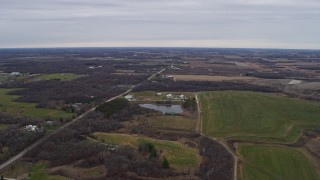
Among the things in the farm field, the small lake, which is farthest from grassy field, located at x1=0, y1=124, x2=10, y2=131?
the farm field

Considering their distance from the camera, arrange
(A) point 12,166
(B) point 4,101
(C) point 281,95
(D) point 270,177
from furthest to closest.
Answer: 1. (C) point 281,95
2. (B) point 4,101
3. (A) point 12,166
4. (D) point 270,177

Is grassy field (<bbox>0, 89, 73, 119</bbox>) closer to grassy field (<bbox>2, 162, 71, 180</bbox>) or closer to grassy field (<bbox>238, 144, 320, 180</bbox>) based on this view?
grassy field (<bbox>2, 162, 71, 180</bbox>)

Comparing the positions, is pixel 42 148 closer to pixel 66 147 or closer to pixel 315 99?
pixel 66 147

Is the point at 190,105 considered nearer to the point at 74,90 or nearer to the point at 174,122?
the point at 174,122

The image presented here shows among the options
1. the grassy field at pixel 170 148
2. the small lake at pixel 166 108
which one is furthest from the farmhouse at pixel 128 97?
the grassy field at pixel 170 148

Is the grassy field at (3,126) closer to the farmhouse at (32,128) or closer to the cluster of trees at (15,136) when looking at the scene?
the cluster of trees at (15,136)

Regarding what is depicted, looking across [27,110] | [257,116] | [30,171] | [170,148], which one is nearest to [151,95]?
[27,110]

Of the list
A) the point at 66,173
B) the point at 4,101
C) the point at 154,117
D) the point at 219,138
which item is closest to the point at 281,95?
the point at 154,117
